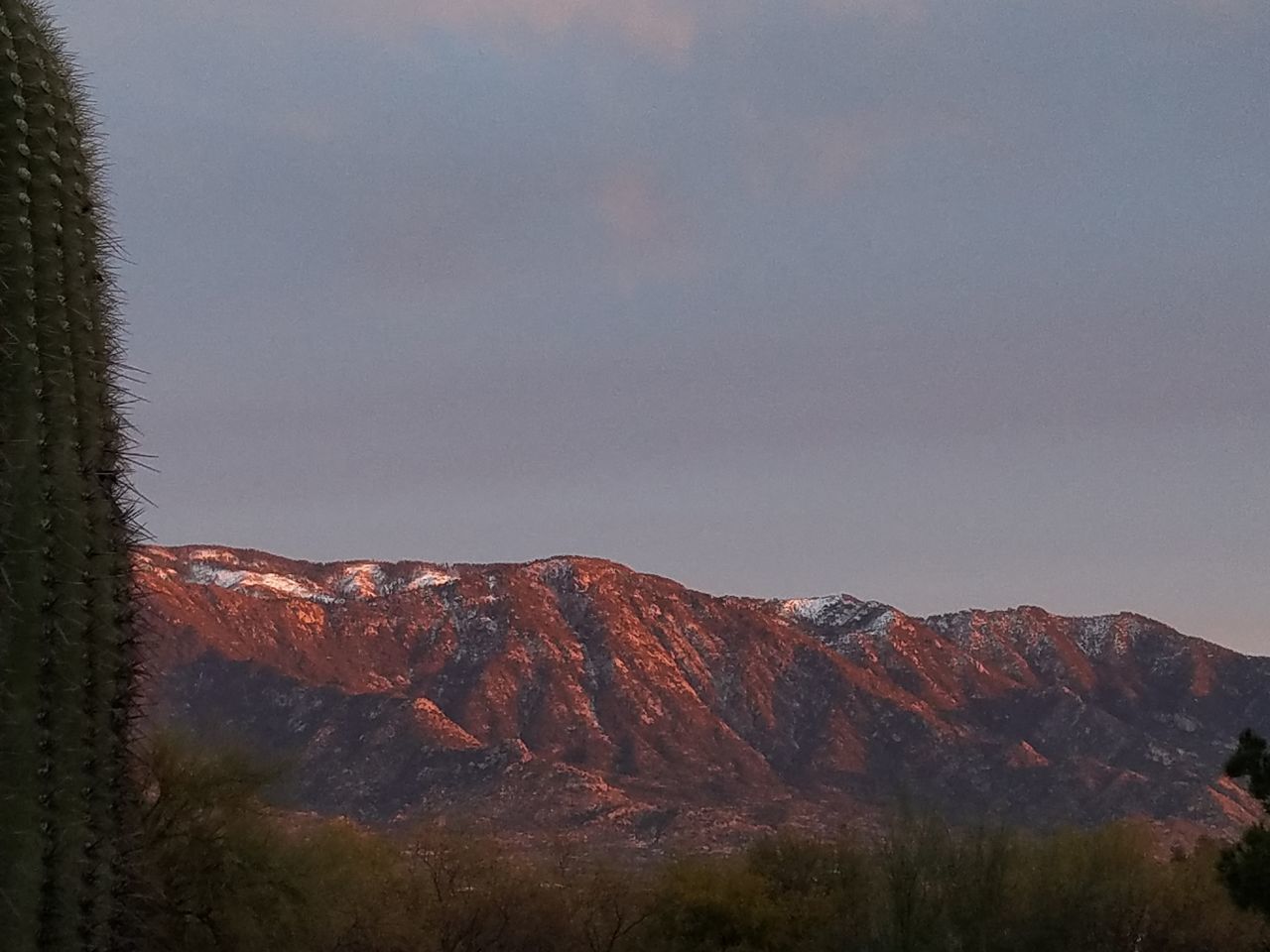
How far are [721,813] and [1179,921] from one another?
93618 millimetres

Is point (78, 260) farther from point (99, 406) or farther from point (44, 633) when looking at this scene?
point (44, 633)

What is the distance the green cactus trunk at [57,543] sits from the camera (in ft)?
23.2

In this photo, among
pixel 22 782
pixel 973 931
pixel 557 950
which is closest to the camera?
pixel 22 782

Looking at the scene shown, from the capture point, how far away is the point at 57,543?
293 inches

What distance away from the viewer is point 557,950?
35.0 metres

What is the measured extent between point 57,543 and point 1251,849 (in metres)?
21.5

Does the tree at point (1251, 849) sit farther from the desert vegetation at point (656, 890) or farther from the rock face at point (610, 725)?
the rock face at point (610, 725)

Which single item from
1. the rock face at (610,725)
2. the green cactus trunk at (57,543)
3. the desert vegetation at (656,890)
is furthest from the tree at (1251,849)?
the rock face at (610,725)

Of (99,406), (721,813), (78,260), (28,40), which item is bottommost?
(721,813)

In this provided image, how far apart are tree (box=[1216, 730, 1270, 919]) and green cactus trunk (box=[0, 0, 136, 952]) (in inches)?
812

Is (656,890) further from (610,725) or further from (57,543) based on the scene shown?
(610,725)

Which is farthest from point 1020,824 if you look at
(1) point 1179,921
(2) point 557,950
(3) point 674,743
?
(3) point 674,743

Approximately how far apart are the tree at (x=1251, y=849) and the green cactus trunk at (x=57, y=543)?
20622 mm

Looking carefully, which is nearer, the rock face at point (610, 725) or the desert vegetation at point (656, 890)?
the desert vegetation at point (656, 890)
